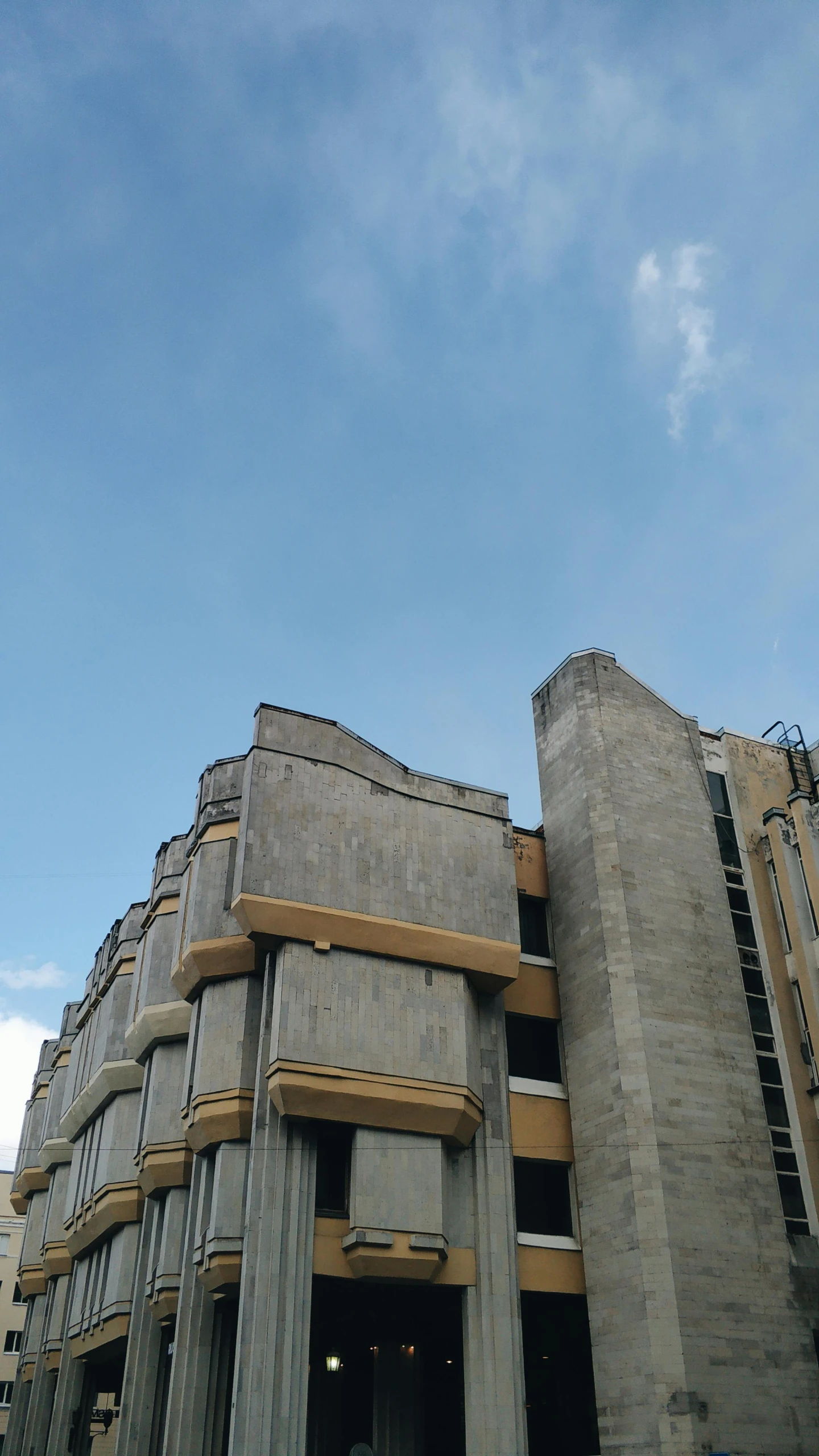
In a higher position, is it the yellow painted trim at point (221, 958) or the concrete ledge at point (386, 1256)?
the yellow painted trim at point (221, 958)

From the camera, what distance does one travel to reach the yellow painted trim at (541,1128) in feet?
116

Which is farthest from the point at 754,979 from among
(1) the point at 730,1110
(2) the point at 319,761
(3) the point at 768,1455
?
(2) the point at 319,761

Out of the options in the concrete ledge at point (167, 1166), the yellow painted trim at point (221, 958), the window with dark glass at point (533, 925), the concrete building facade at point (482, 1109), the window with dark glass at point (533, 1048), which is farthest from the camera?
the window with dark glass at point (533, 925)

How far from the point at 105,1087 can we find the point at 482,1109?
18687 mm

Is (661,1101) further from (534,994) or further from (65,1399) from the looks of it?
(65,1399)

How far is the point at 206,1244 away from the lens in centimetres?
3200

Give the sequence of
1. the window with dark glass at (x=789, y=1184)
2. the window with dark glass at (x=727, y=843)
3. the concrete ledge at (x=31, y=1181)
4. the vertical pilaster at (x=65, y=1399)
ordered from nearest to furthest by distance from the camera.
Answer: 1. the window with dark glass at (x=789, y=1184)
2. the window with dark glass at (x=727, y=843)
3. the vertical pilaster at (x=65, y=1399)
4. the concrete ledge at (x=31, y=1181)

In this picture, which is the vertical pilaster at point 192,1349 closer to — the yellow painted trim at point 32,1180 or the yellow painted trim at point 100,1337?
the yellow painted trim at point 100,1337

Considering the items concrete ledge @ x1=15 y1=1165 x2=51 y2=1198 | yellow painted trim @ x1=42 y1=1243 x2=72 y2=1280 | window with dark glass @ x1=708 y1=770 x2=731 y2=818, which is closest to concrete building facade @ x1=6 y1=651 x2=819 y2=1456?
window with dark glass @ x1=708 y1=770 x2=731 y2=818

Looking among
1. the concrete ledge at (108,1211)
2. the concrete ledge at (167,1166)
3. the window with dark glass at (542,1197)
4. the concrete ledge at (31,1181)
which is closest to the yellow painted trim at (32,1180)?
the concrete ledge at (31,1181)

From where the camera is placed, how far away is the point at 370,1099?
103 feet

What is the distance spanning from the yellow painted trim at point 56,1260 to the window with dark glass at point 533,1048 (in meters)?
24.5

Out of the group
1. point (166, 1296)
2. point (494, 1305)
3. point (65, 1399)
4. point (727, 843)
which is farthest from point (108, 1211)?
point (727, 843)

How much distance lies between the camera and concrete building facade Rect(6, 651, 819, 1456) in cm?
3052
